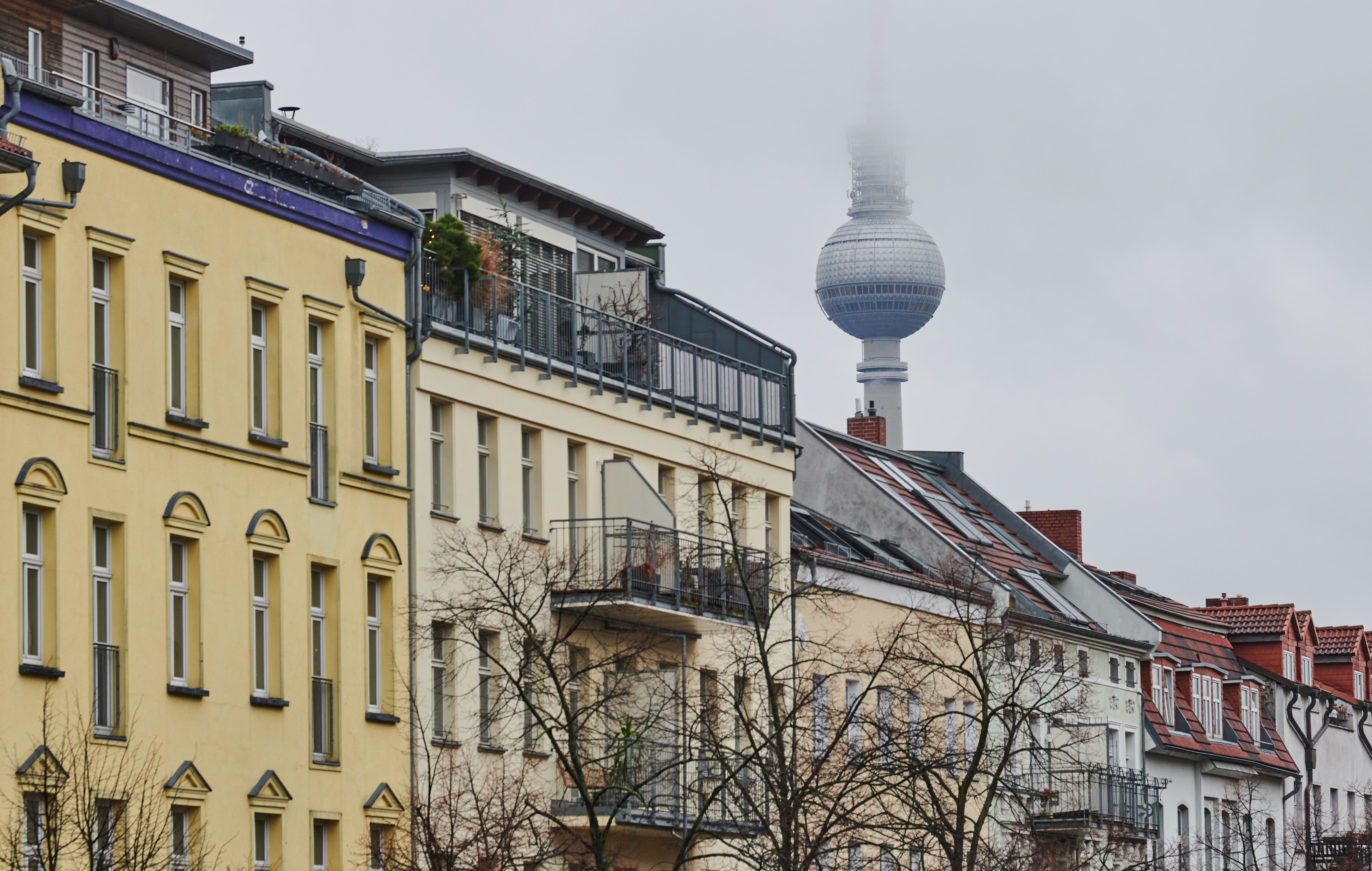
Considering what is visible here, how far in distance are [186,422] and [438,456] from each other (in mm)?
6569

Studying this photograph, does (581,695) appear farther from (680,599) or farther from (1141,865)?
(1141,865)

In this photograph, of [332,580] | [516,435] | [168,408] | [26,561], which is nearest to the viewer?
[26,561]

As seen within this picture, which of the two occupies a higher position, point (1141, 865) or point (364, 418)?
point (364, 418)

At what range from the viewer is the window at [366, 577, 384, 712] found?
41.2 meters

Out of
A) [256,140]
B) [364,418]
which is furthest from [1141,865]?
[256,140]

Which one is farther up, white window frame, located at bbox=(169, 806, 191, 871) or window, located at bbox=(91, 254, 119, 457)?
window, located at bbox=(91, 254, 119, 457)

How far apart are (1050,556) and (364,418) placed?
30.1 meters

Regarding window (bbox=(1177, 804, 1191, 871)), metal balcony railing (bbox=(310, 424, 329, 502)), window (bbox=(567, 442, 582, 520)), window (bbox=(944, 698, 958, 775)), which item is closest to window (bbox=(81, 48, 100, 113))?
metal balcony railing (bbox=(310, 424, 329, 502))

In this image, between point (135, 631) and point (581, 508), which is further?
point (581, 508)

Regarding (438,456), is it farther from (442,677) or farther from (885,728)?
(885,728)

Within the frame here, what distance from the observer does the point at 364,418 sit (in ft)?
137

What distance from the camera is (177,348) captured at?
37875 millimetres

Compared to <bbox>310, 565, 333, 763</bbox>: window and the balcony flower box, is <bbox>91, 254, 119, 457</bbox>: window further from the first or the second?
<bbox>310, 565, 333, 763</bbox>: window

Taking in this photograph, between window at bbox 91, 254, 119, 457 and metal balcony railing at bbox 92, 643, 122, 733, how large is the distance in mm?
2293
